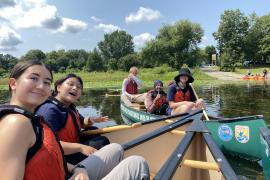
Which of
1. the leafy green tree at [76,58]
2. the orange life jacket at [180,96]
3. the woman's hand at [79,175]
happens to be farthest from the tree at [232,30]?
the woman's hand at [79,175]

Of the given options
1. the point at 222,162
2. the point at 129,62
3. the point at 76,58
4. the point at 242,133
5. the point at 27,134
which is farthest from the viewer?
the point at 76,58

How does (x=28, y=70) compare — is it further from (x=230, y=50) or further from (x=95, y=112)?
(x=230, y=50)

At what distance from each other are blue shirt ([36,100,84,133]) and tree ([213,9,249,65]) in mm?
52339

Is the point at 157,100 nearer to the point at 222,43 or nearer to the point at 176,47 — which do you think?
the point at 176,47

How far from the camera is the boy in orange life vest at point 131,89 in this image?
1038cm

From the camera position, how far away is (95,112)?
1339 cm

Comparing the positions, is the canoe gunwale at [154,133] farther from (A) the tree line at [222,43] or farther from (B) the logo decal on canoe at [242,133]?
(A) the tree line at [222,43]

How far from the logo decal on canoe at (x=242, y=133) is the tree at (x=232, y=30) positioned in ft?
162

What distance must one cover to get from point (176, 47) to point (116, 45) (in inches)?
1195

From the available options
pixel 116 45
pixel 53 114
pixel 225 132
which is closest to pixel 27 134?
pixel 53 114

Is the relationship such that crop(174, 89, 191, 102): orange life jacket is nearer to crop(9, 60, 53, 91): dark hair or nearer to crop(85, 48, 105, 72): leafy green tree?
crop(9, 60, 53, 91): dark hair

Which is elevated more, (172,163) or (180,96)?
(180,96)

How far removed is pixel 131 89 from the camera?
35.0 feet

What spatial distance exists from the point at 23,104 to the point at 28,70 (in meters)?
0.22
